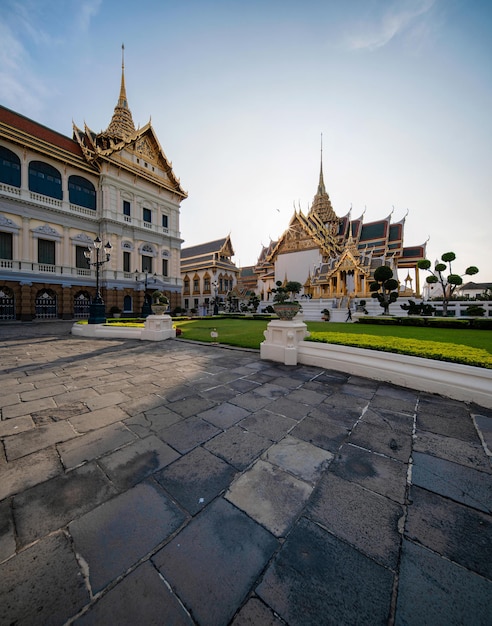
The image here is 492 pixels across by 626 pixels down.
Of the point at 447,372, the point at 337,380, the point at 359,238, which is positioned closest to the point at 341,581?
the point at 337,380

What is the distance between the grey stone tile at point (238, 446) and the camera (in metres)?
2.21

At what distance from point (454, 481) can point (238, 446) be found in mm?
1809

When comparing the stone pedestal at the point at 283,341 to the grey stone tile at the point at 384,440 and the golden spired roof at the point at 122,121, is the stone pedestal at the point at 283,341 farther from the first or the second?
the golden spired roof at the point at 122,121

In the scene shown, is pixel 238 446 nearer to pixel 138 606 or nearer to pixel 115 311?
pixel 138 606

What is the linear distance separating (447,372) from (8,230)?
26.7 metres

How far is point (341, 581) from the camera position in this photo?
123cm

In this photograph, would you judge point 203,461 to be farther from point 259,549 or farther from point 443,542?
point 443,542

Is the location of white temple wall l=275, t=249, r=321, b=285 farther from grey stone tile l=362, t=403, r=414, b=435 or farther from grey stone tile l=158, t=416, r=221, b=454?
grey stone tile l=158, t=416, r=221, b=454

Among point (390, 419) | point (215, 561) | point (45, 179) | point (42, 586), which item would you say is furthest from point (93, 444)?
point (45, 179)

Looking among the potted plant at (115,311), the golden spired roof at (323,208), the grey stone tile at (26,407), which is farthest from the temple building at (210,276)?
the grey stone tile at (26,407)

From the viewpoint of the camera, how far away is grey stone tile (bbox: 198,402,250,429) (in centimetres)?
287

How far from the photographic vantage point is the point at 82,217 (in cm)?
2183

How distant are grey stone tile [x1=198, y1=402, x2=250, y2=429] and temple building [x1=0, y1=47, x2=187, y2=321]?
16139 mm

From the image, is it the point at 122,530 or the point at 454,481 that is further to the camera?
the point at 454,481
